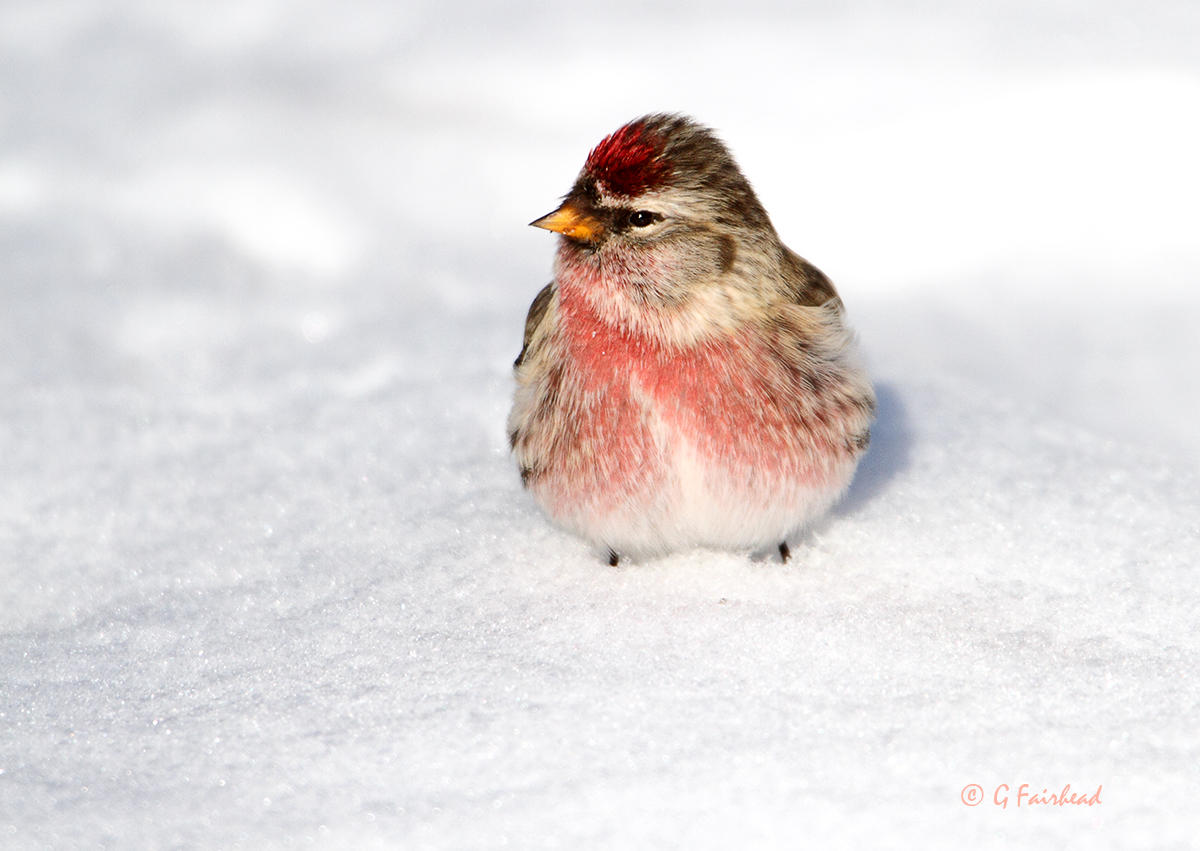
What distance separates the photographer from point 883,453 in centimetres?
400

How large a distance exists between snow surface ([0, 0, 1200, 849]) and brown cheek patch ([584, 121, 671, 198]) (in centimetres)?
102

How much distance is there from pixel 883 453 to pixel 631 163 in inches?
57.3

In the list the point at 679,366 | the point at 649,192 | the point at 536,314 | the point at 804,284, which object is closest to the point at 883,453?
the point at 804,284

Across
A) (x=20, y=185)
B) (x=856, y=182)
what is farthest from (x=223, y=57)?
(x=856, y=182)

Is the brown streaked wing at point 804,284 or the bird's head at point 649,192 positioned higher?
the bird's head at point 649,192

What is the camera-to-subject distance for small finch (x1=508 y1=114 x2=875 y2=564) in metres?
3.14

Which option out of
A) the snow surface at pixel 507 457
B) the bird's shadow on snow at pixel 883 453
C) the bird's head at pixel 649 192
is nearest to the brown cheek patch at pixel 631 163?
the bird's head at pixel 649 192

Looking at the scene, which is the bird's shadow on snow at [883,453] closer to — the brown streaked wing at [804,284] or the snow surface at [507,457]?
the snow surface at [507,457]

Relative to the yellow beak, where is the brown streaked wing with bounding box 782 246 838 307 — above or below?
below

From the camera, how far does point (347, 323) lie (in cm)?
491

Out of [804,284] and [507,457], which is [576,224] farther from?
[507,457]

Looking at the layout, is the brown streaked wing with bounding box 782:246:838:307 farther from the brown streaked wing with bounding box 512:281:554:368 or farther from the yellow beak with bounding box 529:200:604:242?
the brown streaked wing with bounding box 512:281:554:368

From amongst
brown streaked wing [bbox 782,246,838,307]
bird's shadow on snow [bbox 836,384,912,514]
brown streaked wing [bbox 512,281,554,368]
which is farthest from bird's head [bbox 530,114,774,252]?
bird's shadow on snow [bbox 836,384,912,514]

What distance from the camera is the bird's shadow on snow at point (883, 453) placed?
149 inches
